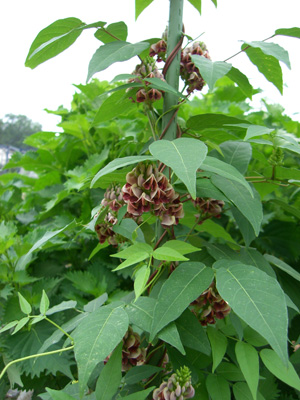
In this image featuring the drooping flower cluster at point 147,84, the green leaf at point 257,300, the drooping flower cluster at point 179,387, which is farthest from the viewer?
the drooping flower cluster at point 147,84

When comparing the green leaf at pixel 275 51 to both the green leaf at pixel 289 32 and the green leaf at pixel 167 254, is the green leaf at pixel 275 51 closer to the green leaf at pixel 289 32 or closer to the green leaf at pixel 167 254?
the green leaf at pixel 289 32

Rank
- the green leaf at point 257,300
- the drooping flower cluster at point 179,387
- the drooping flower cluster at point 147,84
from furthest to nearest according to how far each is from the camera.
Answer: the drooping flower cluster at point 147,84
the drooping flower cluster at point 179,387
the green leaf at point 257,300

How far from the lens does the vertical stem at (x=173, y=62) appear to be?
0.55 meters

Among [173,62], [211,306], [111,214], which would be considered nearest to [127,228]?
[111,214]

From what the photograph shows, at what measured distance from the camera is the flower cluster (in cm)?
56

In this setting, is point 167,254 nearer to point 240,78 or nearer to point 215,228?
point 215,228

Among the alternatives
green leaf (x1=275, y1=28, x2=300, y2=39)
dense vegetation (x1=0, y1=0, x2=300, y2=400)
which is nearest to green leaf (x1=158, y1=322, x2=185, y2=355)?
dense vegetation (x1=0, y1=0, x2=300, y2=400)

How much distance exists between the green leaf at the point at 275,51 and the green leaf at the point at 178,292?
29 centimetres

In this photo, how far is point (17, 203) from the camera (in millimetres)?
Answer: 1374

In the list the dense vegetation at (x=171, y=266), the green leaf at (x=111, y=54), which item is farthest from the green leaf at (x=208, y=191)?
the green leaf at (x=111, y=54)

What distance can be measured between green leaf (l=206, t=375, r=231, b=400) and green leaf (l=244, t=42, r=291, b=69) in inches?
16.6

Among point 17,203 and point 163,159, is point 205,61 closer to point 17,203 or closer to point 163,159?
point 163,159

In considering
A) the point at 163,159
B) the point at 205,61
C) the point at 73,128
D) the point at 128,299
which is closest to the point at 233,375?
the point at 128,299

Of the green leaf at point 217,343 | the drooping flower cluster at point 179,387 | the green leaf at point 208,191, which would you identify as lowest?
the drooping flower cluster at point 179,387
